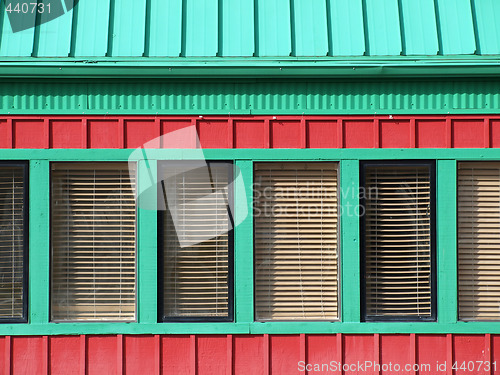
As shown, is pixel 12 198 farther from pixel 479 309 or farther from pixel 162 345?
pixel 479 309

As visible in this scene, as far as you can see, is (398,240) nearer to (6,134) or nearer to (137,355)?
(137,355)

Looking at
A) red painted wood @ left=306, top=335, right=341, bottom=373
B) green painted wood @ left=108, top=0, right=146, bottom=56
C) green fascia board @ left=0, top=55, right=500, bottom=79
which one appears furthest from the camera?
green painted wood @ left=108, top=0, right=146, bottom=56


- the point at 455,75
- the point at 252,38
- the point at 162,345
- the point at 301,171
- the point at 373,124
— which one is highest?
the point at 252,38

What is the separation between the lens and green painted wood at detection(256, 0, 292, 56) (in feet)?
21.5

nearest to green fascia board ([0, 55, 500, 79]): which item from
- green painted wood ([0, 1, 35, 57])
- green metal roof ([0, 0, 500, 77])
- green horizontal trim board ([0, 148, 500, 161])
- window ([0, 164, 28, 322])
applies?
green metal roof ([0, 0, 500, 77])

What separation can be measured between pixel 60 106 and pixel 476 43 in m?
4.69

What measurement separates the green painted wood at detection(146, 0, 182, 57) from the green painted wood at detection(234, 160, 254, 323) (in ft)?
4.87

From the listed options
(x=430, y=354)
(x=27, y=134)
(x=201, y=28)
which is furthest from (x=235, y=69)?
(x=430, y=354)

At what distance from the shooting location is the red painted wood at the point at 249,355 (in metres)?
6.40

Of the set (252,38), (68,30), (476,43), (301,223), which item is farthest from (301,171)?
(68,30)

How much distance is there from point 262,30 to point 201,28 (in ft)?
2.26

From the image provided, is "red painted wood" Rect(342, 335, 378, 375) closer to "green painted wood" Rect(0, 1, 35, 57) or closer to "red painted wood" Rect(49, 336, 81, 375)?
"red painted wood" Rect(49, 336, 81, 375)

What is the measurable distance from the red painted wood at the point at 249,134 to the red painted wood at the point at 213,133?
0.11 m

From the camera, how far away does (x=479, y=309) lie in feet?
21.5
